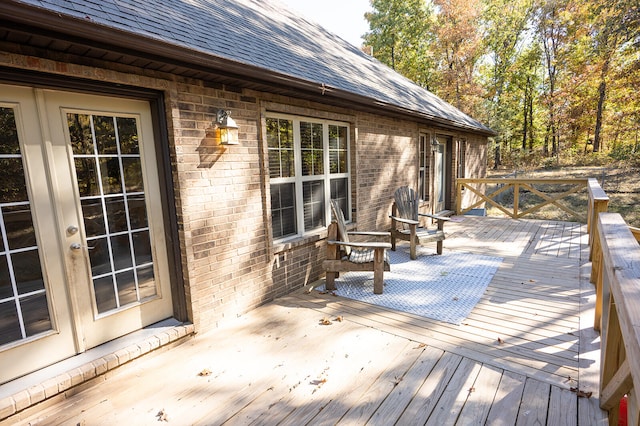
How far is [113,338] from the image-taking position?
2713mm

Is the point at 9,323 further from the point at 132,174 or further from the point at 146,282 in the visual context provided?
the point at 132,174

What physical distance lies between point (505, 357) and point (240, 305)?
8.07 ft

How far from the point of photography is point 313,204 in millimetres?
4523

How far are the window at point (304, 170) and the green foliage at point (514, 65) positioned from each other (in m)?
17.2

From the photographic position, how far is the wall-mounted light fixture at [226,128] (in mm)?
3037

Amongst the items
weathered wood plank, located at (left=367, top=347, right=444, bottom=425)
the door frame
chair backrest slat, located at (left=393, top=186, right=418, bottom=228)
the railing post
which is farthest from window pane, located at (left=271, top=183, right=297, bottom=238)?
the railing post

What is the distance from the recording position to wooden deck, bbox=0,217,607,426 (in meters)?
2.08

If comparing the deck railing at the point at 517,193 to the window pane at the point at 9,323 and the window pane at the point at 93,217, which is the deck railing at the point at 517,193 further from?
the window pane at the point at 9,323

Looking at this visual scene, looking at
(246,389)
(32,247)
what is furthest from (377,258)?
(32,247)

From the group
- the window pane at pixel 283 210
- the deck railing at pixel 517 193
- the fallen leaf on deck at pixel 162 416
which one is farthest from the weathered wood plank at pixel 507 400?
the deck railing at pixel 517 193

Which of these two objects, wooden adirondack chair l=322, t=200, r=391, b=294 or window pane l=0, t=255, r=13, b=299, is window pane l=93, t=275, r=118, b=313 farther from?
wooden adirondack chair l=322, t=200, r=391, b=294

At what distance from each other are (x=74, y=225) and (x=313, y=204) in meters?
2.71

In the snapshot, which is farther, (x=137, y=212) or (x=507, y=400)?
(x=137, y=212)

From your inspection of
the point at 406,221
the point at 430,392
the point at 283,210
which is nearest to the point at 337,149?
the point at 283,210
